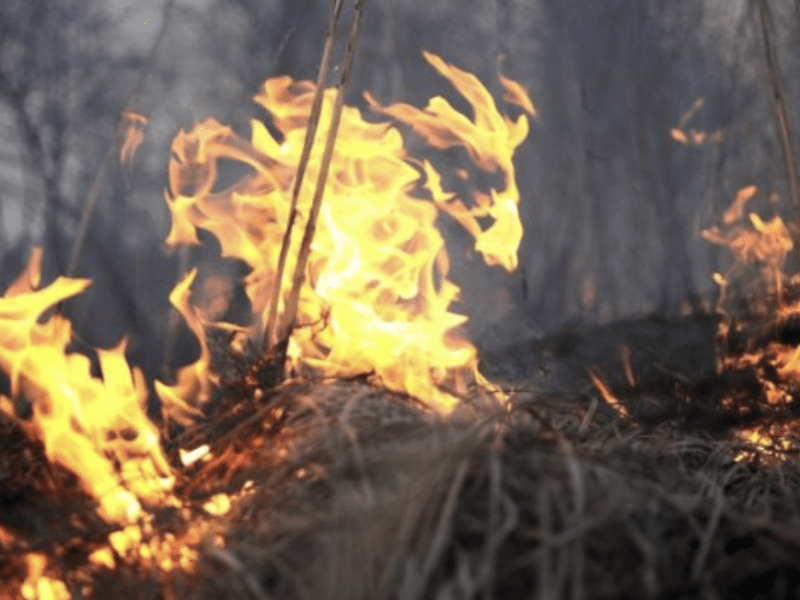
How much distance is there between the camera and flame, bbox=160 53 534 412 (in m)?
2.06

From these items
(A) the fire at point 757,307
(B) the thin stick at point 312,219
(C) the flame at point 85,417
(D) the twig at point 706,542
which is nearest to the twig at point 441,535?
(D) the twig at point 706,542

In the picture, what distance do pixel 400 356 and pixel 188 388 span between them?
2.70ft

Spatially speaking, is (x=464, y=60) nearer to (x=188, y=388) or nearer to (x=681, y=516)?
(x=188, y=388)

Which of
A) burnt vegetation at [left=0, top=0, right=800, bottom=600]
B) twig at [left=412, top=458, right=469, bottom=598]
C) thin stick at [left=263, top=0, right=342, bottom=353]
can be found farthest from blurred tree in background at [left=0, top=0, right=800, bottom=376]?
twig at [left=412, top=458, right=469, bottom=598]

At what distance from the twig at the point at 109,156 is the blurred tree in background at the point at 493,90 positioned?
0.01 meters

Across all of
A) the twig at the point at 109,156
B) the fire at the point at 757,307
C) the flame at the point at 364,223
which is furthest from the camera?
the fire at the point at 757,307

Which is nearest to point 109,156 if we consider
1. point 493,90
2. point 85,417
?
point 493,90

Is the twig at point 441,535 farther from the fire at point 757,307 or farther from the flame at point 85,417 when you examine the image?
the fire at point 757,307

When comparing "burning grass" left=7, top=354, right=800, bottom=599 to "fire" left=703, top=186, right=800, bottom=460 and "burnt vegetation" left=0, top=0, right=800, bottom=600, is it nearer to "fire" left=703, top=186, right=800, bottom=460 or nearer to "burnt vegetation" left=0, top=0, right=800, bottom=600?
"burnt vegetation" left=0, top=0, right=800, bottom=600

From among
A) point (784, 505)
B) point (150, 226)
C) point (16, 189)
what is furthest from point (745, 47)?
point (784, 505)

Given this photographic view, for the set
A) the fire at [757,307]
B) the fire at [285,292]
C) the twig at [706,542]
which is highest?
the fire at [285,292]

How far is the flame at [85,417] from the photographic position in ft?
5.17

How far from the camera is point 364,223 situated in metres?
2.19

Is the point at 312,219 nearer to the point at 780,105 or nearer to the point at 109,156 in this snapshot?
the point at 780,105
